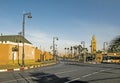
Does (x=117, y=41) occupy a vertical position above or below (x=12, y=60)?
above

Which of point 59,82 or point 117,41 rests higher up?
point 117,41

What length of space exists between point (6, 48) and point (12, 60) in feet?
11.5

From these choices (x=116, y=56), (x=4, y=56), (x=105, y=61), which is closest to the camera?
(x=4, y=56)

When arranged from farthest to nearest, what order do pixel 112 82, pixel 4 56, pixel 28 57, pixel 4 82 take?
pixel 28 57
pixel 4 56
pixel 112 82
pixel 4 82

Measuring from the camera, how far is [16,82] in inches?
698

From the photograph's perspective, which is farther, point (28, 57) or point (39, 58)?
point (39, 58)

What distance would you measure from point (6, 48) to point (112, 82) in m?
33.3

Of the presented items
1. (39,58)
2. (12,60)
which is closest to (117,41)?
(39,58)

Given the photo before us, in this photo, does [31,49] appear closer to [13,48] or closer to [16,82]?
[13,48]

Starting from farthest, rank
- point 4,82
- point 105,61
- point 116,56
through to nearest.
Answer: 1. point 105,61
2. point 116,56
3. point 4,82

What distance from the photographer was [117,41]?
11444 cm

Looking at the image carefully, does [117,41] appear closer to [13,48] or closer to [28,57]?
[28,57]

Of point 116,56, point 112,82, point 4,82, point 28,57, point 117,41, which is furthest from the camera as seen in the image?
point 117,41

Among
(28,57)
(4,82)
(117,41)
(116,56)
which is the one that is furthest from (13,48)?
(117,41)
